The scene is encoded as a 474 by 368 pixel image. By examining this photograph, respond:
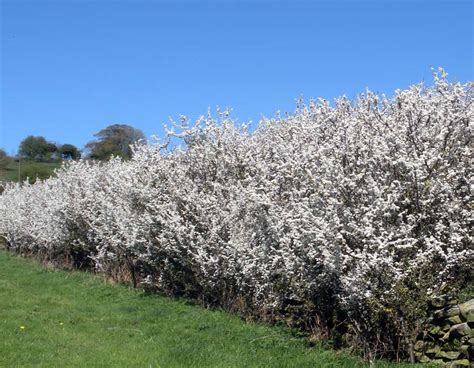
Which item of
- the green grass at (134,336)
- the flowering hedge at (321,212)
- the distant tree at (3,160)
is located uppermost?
the distant tree at (3,160)

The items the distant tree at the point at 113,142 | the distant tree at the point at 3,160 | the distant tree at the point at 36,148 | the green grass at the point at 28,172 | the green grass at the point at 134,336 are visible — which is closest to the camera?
the green grass at the point at 134,336

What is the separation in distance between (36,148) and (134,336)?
71848mm

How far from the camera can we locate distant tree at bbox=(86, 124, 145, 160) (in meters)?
41.6

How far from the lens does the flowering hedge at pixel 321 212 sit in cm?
648

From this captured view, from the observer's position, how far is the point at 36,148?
75438 mm

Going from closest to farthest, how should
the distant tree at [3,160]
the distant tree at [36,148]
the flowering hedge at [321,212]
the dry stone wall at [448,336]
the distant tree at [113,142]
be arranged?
1. the dry stone wall at [448,336]
2. the flowering hedge at [321,212]
3. the distant tree at [113,142]
4. the distant tree at [3,160]
5. the distant tree at [36,148]

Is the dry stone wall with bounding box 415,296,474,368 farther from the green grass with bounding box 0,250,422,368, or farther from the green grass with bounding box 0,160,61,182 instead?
the green grass with bounding box 0,160,61,182

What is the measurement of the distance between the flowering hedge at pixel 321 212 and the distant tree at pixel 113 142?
2312 cm

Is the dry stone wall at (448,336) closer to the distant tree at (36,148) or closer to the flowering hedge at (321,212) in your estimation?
the flowering hedge at (321,212)

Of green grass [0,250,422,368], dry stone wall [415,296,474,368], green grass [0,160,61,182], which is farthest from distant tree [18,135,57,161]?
dry stone wall [415,296,474,368]

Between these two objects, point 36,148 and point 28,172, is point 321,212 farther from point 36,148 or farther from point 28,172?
point 36,148

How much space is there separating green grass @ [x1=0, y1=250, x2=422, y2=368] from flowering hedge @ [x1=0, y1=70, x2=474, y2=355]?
1.79ft

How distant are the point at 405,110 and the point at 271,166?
8.52ft

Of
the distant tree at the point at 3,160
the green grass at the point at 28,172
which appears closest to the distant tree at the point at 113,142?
the green grass at the point at 28,172
